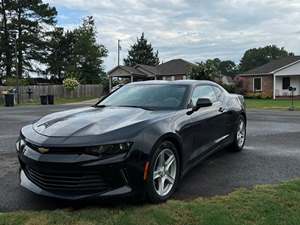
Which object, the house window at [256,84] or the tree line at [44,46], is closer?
the house window at [256,84]

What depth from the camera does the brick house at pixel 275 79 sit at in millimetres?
38375

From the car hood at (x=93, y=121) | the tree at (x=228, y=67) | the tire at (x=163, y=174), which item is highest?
the tree at (x=228, y=67)

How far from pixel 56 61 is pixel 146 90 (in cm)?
5360

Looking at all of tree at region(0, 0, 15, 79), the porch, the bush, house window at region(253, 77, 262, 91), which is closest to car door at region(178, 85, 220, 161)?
Answer: the porch

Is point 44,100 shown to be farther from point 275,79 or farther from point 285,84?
point 285,84

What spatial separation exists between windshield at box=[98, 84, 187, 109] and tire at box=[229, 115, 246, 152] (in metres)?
2.01

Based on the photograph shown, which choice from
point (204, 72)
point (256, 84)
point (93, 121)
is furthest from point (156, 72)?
point (93, 121)

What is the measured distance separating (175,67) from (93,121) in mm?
46963

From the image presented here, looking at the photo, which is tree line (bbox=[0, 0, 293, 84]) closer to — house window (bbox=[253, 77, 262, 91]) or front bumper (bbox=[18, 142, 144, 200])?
A: house window (bbox=[253, 77, 262, 91])

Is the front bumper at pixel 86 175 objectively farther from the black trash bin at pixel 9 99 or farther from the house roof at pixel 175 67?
the house roof at pixel 175 67

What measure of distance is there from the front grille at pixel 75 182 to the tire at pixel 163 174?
505 millimetres

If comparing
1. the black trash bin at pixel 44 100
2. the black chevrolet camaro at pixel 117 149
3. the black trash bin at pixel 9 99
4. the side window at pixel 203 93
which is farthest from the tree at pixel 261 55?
the black chevrolet camaro at pixel 117 149

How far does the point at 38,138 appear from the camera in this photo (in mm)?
3955

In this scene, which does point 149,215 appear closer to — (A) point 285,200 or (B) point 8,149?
(A) point 285,200
